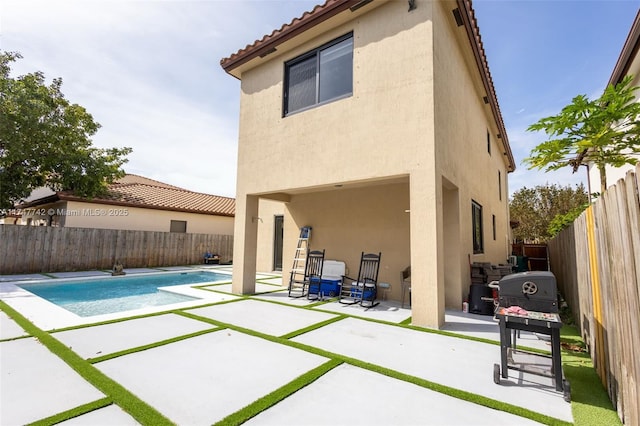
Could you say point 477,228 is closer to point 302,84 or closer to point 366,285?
point 366,285

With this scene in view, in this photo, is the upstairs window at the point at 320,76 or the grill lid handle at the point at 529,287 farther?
the upstairs window at the point at 320,76

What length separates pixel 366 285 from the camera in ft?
25.3

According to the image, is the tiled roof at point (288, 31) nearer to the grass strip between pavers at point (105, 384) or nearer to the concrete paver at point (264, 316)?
the concrete paver at point (264, 316)

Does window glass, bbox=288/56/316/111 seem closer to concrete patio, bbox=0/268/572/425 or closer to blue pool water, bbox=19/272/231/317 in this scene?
concrete patio, bbox=0/268/572/425

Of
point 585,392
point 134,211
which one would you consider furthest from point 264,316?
point 134,211

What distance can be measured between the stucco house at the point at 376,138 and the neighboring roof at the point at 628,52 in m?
2.96

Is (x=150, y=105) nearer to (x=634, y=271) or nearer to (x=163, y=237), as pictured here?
(x=163, y=237)

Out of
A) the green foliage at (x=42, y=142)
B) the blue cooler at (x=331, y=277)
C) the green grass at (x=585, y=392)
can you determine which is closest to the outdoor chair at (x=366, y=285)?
the blue cooler at (x=331, y=277)

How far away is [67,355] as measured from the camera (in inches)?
156

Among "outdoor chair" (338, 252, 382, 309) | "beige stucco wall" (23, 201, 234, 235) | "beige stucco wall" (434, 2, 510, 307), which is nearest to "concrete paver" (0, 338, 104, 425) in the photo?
"outdoor chair" (338, 252, 382, 309)

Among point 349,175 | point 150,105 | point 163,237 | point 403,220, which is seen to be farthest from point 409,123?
point 163,237

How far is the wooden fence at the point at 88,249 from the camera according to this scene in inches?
496

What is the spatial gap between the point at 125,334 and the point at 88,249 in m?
12.3

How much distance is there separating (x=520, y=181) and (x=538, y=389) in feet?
95.5
